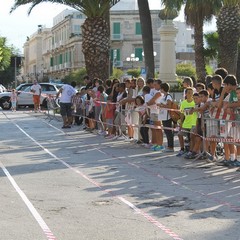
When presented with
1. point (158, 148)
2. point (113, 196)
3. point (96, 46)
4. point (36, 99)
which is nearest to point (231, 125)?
point (158, 148)

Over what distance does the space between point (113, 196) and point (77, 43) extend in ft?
274

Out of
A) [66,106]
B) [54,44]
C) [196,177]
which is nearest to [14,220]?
[196,177]

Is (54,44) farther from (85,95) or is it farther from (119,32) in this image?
(85,95)

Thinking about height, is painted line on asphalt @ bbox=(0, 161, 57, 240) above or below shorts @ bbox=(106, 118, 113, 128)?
below

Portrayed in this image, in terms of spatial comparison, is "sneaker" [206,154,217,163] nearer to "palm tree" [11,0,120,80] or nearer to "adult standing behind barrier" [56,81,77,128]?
"adult standing behind barrier" [56,81,77,128]

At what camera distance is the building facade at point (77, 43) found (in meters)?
87.4

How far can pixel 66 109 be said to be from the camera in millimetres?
22578

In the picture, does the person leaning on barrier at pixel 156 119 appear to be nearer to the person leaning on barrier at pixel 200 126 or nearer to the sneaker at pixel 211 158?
the person leaning on barrier at pixel 200 126

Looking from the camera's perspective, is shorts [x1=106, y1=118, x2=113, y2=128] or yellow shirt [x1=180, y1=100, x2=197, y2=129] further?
shorts [x1=106, y1=118, x2=113, y2=128]

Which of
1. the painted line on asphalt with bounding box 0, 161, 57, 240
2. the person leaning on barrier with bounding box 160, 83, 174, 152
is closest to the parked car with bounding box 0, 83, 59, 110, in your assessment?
the person leaning on barrier with bounding box 160, 83, 174, 152

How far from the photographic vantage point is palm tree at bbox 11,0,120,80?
26.4 metres

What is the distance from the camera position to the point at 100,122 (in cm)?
2005

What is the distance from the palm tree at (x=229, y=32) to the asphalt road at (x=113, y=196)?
51.3 ft

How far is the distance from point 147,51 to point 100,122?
614cm
